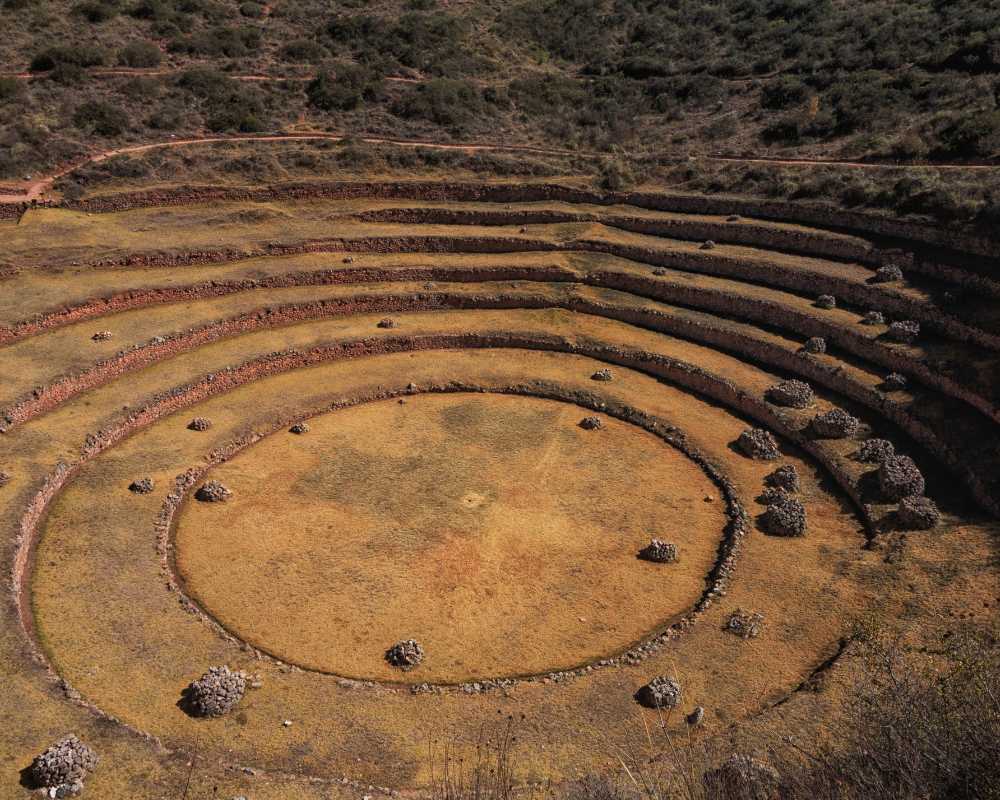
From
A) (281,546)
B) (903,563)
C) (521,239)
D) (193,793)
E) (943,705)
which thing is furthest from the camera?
(521,239)

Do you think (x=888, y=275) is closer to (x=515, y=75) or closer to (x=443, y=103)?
(x=443, y=103)

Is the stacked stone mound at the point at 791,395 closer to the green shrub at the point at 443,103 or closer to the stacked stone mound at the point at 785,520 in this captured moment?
the stacked stone mound at the point at 785,520

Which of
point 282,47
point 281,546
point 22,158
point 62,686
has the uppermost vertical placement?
point 282,47

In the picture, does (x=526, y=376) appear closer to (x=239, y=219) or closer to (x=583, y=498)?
(x=583, y=498)

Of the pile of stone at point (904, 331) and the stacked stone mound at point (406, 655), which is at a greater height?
the pile of stone at point (904, 331)

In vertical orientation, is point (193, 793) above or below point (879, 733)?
below

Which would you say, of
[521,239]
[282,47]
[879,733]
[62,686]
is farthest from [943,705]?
[282,47]

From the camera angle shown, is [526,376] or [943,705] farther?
[526,376]

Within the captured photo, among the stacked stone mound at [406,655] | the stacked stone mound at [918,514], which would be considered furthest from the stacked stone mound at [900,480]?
the stacked stone mound at [406,655]
